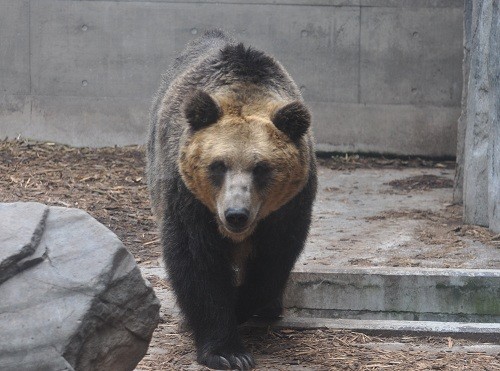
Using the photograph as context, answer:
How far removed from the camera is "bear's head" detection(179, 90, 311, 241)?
5.15m

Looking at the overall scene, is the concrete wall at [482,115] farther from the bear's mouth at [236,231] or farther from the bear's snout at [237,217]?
the bear's snout at [237,217]

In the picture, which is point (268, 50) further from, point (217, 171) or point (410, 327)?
point (217, 171)

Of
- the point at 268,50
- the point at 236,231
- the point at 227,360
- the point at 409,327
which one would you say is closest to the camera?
the point at 236,231

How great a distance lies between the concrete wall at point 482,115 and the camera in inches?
338

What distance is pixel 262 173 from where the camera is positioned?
523cm

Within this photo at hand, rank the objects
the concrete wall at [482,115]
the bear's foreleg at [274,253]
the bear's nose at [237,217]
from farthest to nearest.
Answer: the concrete wall at [482,115] < the bear's foreleg at [274,253] < the bear's nose at [237,217]

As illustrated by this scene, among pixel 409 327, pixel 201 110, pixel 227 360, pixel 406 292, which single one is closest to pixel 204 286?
pixel 227 360

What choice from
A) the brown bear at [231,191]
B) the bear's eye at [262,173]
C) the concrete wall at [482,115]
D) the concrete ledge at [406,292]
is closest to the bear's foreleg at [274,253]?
the brown bear at [231,191]

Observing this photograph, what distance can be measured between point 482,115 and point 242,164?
4611mm

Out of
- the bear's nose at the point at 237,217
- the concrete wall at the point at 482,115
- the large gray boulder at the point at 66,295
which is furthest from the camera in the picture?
the concrete wall at the point at 482,115

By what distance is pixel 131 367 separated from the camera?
4.50m

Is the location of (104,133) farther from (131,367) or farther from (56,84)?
(131,367)

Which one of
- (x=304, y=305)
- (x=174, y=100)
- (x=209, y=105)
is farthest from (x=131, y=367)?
(x=304, y=305)

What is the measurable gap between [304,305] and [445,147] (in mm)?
6057
